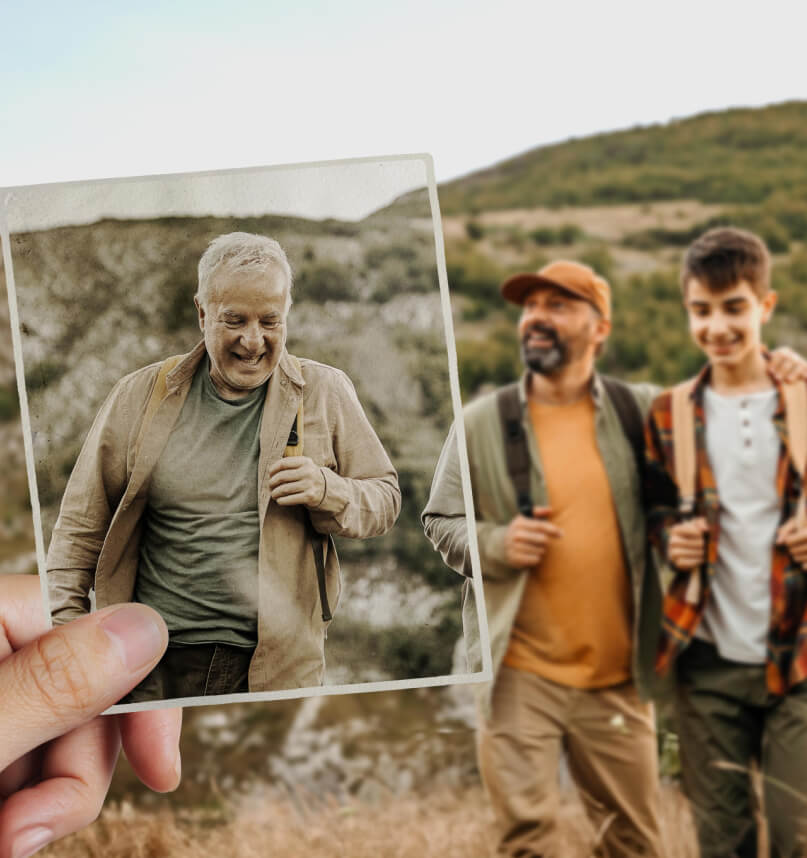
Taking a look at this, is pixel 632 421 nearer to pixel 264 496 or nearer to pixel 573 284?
pixel 573 284

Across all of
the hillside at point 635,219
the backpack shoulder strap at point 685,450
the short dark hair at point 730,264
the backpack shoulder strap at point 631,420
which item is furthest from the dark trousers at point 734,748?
the hillside at point 635,219

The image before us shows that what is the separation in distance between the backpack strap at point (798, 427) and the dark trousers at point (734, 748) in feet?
1.62

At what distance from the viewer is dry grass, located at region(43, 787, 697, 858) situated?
2662 millimetres

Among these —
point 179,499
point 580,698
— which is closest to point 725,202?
point 580,698

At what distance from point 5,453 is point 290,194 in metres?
4.43

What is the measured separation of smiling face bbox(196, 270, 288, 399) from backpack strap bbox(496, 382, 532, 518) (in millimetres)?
1705

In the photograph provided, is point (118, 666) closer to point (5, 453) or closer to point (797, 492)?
point (797, 492)

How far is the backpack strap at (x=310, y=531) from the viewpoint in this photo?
0.73m

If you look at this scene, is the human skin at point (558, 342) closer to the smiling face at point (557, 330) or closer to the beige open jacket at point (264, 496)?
the smiling face at point (557, 330)

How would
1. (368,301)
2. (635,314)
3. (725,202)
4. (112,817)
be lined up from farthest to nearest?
(725,202)
(635,314)
(112,817)
(368,301)

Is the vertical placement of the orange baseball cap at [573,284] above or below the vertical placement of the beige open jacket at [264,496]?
above

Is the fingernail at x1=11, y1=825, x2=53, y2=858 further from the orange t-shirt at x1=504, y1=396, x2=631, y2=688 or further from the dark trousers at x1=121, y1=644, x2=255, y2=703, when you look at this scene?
the orange t-shirt at x1=504, y1=396, x2=631, y2=688

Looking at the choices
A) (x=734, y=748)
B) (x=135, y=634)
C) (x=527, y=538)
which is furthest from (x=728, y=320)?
(x=135, y=634)

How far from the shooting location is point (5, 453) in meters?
4.59
